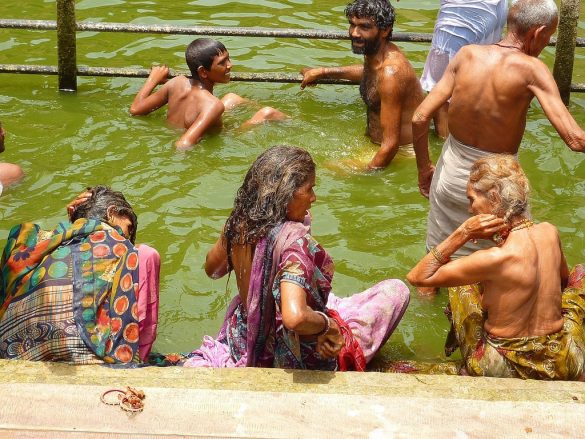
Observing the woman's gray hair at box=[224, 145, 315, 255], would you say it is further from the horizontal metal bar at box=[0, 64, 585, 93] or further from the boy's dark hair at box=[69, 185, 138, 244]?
the horizontal metal bar at box=[0, 64, 585, 93]

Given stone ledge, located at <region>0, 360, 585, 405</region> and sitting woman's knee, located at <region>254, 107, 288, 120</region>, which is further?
sitting woman's knee, located at <region>254, 107, 288, 120</region>

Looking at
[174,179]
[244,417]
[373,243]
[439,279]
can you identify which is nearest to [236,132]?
[174,179]

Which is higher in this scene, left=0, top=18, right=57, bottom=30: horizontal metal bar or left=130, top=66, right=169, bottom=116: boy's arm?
left=0, top=18, right=57, bottom=30: horizontal metal bar

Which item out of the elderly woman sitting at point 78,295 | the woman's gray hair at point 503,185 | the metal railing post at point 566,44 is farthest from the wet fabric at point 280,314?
the metal railing post at point 566,44

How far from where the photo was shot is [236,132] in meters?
7.54

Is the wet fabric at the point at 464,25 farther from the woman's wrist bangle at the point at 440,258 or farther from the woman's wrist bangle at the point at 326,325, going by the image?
the woman's wrist bangle at the point at 326,325

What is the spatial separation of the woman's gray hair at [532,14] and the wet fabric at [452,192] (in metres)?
0.69

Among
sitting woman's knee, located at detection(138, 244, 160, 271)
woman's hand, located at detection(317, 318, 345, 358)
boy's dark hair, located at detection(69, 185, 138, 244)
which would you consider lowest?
woman's hand, located at detection(317, 318, 345, 358)

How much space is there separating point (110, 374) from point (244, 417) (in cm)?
67

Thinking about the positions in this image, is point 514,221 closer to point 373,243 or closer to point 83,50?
point 373,243

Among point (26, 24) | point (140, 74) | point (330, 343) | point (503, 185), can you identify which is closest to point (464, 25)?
point (140, 74)

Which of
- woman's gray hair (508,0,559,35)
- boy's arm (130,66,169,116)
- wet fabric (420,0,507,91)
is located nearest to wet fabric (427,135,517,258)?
woman's gray hair (508,0,559,35)

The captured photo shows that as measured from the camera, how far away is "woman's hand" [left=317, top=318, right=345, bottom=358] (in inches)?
154

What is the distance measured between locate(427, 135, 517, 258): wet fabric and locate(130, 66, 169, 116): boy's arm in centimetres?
289
